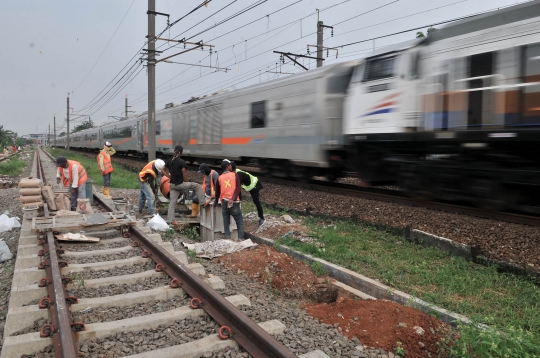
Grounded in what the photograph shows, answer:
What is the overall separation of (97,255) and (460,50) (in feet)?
21.8

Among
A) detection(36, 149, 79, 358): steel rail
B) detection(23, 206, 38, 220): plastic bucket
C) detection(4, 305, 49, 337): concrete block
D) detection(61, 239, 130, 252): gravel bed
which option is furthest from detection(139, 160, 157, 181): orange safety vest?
detection(4, 305, 49, 337): concrete block

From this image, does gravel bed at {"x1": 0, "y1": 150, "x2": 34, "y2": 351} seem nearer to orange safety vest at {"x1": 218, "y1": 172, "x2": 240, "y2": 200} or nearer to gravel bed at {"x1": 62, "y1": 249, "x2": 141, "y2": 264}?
gravel bed at {"x1": 62, "y1": 249, "x2": 141, "y2": 264}

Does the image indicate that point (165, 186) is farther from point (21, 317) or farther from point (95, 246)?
point (21, 317)

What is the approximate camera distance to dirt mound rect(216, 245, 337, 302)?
5.81 meters

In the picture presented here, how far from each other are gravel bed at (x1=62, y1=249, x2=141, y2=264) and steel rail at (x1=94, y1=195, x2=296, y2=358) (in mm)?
421

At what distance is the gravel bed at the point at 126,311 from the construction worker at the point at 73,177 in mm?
5562

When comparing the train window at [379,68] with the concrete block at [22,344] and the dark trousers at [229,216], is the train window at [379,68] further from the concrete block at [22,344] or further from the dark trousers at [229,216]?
the concrete block at [22,344]

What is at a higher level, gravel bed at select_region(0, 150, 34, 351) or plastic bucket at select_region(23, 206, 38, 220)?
plastic bucket at select_region(23, 206, 38, 220)

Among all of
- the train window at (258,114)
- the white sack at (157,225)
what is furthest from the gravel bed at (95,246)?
the train window at (258,114)

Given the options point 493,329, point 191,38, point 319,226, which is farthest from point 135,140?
point 493,329

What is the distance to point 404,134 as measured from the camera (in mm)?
7961

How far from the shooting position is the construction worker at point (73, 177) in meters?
8.98

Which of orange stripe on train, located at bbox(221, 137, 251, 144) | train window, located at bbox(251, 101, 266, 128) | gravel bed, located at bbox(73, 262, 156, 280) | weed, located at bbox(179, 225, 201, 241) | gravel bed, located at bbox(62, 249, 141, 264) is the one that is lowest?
weed, located at bbox(179, 225, 201, 241)

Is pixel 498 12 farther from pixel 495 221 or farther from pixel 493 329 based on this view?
pixel 493 329
